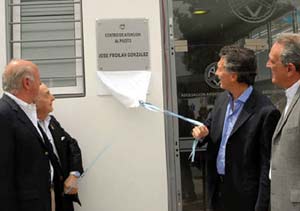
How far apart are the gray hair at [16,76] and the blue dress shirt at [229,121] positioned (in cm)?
128

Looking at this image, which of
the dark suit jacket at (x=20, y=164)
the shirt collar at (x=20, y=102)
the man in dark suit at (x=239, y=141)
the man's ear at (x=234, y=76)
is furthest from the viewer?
the man's ear at (x=234, y=76)

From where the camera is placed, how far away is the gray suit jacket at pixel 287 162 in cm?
244

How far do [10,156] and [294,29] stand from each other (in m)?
2.50

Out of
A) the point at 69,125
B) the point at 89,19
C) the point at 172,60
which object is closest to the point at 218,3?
the point at 172,60

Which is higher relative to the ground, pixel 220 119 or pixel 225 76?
pixel 225 76

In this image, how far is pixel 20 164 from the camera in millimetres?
2604

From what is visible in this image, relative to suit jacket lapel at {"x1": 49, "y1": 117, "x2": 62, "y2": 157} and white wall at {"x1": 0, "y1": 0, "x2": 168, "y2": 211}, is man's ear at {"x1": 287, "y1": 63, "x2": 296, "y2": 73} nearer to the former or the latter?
white wall at {"x1": 0, "y1": 0, "x2": 168, "y2": 211}

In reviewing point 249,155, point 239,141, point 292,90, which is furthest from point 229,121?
point 292,90

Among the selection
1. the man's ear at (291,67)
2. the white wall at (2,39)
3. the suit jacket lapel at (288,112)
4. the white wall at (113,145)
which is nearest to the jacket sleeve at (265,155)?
Answer: the suit jacket lapel at (288,112)

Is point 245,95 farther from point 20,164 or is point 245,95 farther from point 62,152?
point 20,164

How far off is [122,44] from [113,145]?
2.54 ft

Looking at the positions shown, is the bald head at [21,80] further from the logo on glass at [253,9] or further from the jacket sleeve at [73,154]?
the logo on glass at [253,9]

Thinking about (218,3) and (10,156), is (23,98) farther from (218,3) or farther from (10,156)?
(218,3)

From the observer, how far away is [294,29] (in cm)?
381
